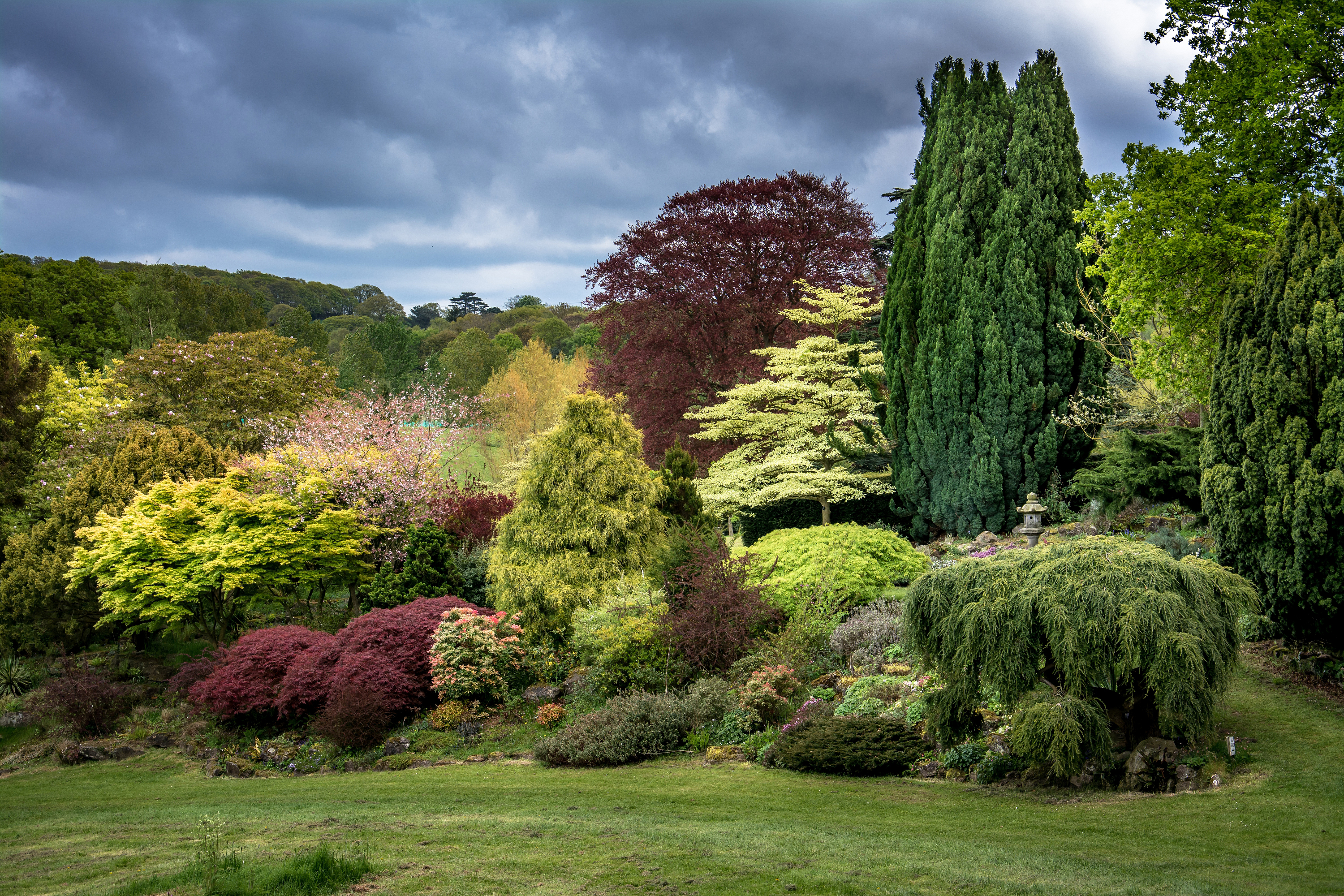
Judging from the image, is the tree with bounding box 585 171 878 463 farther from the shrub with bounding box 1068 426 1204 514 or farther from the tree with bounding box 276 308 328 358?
the tree with bounding box 276 308 328 358

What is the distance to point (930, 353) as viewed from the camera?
1902cm

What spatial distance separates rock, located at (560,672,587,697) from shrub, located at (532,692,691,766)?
1.41 metres

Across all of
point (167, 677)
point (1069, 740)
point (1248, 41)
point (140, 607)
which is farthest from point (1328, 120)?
point (167, 677)

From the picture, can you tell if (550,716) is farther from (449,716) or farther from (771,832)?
(771,832)

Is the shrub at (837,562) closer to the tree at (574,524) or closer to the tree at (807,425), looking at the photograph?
the tree at (574,524)

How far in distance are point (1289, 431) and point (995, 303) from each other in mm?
10438

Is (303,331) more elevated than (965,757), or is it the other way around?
(303,331)

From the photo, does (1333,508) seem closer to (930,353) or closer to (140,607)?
(930,353)

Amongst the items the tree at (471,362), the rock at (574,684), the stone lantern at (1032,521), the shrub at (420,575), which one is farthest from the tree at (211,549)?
the tree at (471,362)

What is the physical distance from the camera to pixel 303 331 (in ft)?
149

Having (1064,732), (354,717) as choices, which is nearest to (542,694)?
(354,717)

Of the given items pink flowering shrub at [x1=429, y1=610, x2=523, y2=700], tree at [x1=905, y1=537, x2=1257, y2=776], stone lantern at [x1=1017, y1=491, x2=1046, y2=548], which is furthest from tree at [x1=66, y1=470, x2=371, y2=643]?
stone lantern at [x1=1017, y1=491, x2=1046, y2=548]

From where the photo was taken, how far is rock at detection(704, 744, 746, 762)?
967cm

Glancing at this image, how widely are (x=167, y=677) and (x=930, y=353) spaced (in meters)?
17.3
